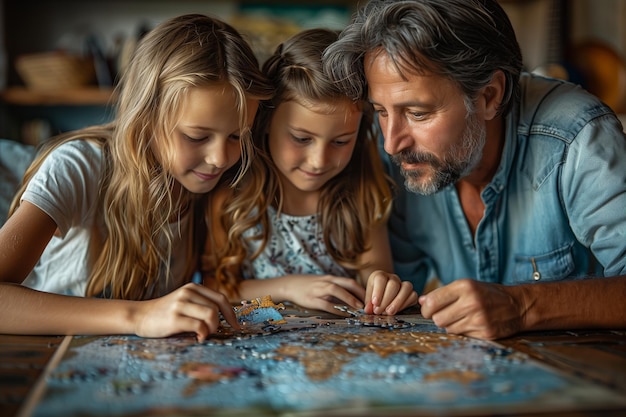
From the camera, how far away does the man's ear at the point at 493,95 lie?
1954 mm

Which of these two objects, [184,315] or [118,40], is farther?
[118,40]

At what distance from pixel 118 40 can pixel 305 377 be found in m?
3.61

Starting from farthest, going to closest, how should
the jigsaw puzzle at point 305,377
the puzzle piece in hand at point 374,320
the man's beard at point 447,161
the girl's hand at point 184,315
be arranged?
the man's beard at point 447,161 < the puzzle piece in hand at point 374,320 < the girl's hand at point 184,315 < the jigsaw puzzle at point 305,377

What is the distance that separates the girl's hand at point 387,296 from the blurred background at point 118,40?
96.4 inches

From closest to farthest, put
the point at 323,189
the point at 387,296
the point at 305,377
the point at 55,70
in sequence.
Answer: the point at 305,377 → the point at 387,296 → the point at 323,189 → the point at 55,70

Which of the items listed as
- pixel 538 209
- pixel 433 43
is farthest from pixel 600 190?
pixel 433 43

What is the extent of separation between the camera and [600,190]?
1786mm

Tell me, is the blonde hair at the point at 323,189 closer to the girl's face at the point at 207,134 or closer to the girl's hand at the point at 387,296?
the girl's face at the point at 207,134

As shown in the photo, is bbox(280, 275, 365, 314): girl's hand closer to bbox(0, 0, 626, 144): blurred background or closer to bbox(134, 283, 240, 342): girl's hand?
bbox(134, 283, 240, 342): girl's hand

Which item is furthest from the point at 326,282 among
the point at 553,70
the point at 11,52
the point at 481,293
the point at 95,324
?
the point at 11,52

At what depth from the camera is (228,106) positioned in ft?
5.91

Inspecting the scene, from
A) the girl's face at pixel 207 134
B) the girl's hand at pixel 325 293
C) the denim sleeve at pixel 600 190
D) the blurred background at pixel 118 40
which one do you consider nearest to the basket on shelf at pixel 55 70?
the blurred background at pixel 118 40

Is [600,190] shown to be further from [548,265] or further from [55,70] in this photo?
[55,70]

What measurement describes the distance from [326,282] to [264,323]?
1.16 ft
